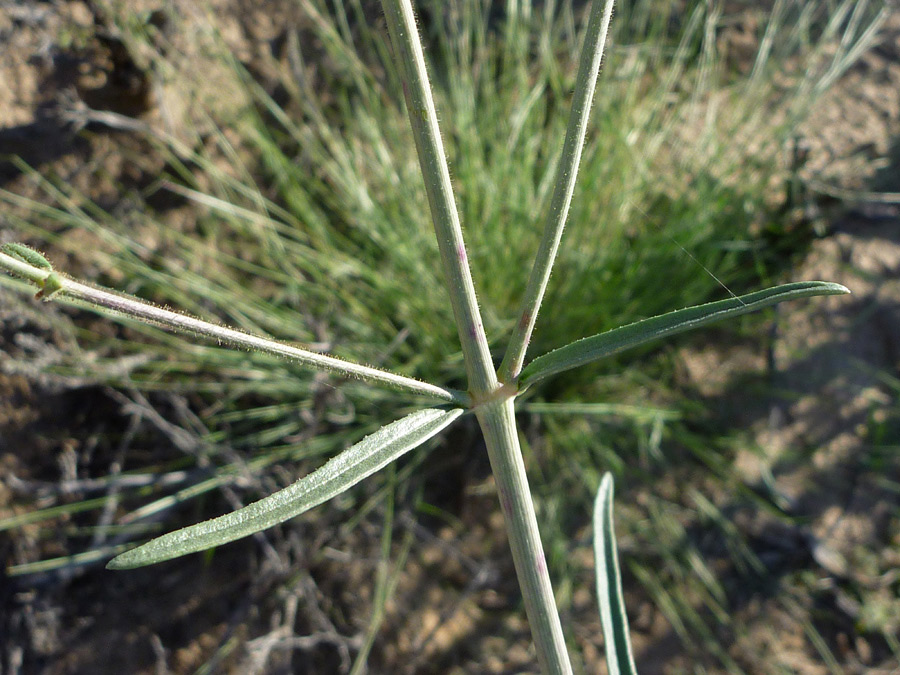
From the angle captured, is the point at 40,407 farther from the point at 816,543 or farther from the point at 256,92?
the point at 816,543

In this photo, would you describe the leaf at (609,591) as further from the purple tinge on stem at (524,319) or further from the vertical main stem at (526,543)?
the purple tinge on stem at (524,319)

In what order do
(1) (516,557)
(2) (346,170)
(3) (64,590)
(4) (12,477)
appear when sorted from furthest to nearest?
(2) (346,170)
(3) (64,590)
(4) (12,477)
(1) (516,557)

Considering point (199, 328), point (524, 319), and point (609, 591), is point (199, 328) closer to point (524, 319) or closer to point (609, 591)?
point (524, 319)

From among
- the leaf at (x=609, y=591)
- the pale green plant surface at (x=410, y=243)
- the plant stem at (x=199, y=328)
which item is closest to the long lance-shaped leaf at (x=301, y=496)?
the plant stem at (x=199, y=328)

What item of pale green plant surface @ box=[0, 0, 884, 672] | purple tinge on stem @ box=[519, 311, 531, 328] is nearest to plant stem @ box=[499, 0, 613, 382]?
purple tinge on stem @ box=[519, 311, 531, 328]

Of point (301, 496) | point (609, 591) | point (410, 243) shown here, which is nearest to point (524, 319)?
point (301, 496)

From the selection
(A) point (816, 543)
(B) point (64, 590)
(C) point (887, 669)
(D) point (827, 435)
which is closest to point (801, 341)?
(D) point (827, 435)
